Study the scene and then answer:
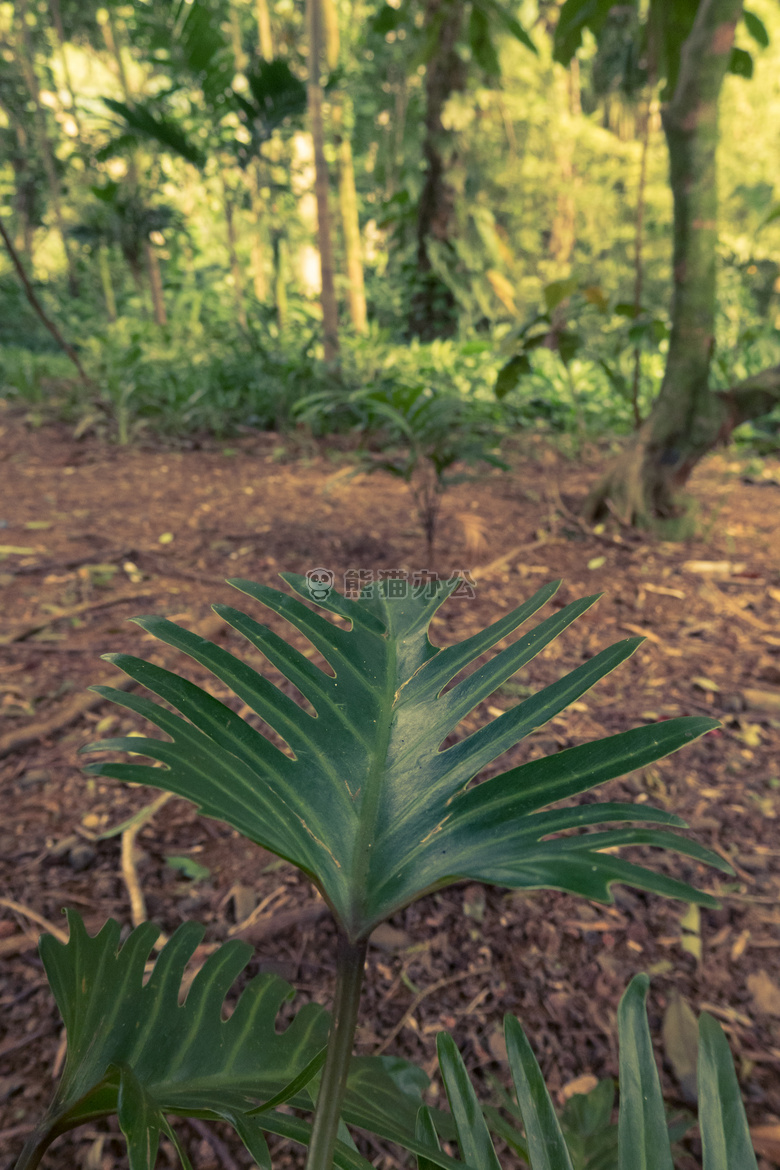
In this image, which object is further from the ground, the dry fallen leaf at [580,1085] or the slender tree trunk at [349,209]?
the slender tree trunk at [349,209]

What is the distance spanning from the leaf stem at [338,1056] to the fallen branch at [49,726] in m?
1.01

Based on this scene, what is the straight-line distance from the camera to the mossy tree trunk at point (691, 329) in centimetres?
169

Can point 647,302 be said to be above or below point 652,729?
above

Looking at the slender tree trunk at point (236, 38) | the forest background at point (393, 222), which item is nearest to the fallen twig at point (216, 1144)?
the forest background at point (393, 222)

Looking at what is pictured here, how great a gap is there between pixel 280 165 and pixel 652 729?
6092mm

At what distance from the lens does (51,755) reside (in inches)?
45.3

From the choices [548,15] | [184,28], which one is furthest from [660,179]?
[184,28]

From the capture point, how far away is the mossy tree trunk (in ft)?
5.56

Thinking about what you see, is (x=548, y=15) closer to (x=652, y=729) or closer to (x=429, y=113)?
(x=429, y=113)

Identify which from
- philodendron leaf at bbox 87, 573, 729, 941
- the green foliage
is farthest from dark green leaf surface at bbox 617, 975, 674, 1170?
philodendron leaf at bbox 87, 573, 729, 941

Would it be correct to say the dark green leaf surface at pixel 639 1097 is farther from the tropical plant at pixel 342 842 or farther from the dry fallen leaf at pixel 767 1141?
the dry fallen leaf at pixel 767 1141

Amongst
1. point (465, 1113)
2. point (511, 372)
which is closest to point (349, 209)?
point (511, 372)

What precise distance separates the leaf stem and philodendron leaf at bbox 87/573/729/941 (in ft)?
0.04

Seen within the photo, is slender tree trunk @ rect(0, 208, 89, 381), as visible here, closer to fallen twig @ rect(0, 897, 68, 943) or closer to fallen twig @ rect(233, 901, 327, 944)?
fallen twig @ rect(0, 897, 68, 943)
